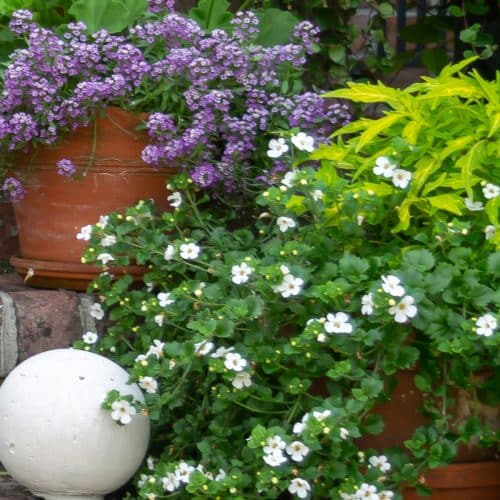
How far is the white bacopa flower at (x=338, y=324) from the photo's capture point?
1930mm

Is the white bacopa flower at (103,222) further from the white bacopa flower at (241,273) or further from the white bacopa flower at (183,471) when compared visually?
the white bacopa flower at (183,471)

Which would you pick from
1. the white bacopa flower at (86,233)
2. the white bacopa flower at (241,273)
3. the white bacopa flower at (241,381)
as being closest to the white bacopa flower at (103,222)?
the white bacopa flower at (86,233)

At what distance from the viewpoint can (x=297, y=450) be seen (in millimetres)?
1942

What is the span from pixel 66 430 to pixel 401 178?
867 millimetres

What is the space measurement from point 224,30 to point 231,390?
1076 millimetres

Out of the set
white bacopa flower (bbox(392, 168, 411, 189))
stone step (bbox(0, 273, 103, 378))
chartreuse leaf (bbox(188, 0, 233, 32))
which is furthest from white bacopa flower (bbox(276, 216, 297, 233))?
chartreuse leaf (bbox(188, 0, 233, 32))

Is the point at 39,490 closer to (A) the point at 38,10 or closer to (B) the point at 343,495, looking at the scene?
(B) the point at 343,495

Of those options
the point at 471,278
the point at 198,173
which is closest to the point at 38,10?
the point at 198,173

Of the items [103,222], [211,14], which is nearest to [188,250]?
[103,222]

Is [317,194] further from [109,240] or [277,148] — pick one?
[109,240]

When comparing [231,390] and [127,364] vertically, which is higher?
[231,390]

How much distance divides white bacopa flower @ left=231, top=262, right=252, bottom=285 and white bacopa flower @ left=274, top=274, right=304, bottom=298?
Result: 0.08m

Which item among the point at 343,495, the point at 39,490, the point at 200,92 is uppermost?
the point at 200,92

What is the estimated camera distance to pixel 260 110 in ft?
8.63
